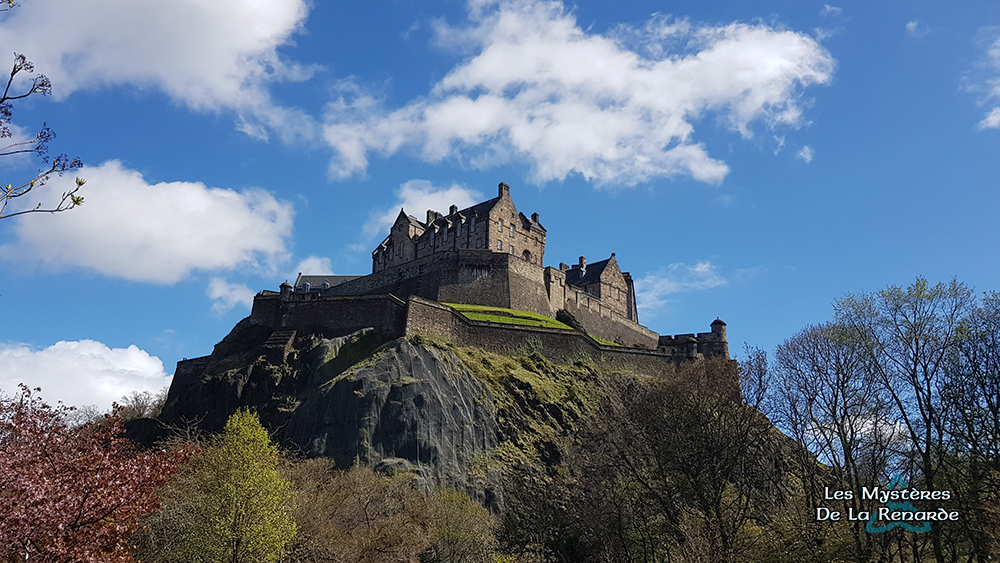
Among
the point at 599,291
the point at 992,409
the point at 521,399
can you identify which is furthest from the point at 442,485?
the point at 599,291

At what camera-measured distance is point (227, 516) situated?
867 inches

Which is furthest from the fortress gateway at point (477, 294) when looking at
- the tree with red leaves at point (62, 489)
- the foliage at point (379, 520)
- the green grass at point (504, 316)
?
the tree with red leaves at point (62, 489)

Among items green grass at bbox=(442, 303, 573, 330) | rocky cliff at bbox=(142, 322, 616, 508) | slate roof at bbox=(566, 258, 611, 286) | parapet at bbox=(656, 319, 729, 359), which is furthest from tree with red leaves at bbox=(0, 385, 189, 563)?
slate roof at bbox=(566, 258, 611, 286)

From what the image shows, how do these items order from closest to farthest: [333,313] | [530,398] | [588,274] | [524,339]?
[530,398]
[333,313]
[524,339]
[588,274]

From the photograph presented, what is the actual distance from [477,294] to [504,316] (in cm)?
462

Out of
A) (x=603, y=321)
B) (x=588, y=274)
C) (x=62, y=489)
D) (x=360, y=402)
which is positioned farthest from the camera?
(x=588, y=274)

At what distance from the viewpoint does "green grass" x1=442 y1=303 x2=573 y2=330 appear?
49.8 m

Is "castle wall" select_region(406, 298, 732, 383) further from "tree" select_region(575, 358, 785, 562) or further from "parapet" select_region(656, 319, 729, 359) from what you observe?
"tree" select_region(575, 358, 785, 562)

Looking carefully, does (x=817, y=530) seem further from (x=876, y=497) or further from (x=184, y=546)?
(x=184, y=546)

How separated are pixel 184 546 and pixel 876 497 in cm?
2276

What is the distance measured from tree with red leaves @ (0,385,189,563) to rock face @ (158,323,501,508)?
18.1 metres

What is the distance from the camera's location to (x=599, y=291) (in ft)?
222

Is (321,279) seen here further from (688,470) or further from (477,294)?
(688,470)

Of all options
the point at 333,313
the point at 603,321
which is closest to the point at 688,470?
the point at 333,313
